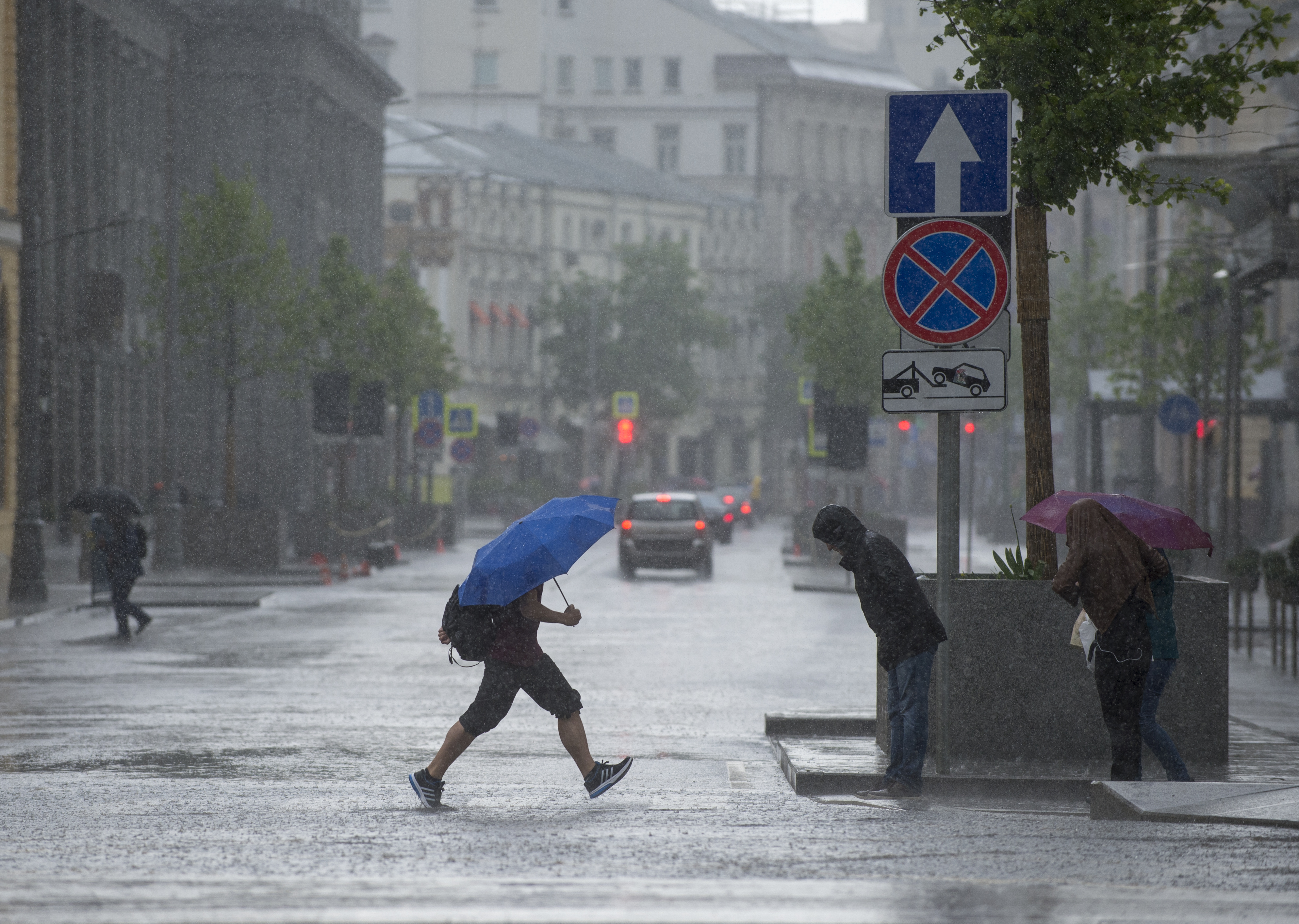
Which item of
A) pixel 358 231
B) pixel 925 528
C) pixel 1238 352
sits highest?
pixel 358 231

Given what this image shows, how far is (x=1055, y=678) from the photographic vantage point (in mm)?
11391

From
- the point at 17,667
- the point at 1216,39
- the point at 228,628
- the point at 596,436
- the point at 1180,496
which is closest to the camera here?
the point at 17,667

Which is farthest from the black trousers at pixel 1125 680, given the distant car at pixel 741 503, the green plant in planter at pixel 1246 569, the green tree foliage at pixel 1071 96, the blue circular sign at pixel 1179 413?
the distant car at pixel 741 503

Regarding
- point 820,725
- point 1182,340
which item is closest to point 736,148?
point 1182,340

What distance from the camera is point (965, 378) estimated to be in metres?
10.4

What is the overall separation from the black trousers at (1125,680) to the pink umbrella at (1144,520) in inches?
35.2

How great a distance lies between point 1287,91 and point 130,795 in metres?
42.4

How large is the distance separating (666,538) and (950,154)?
89.4 feet

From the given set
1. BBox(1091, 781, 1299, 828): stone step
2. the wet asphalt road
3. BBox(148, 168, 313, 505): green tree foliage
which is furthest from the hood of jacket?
BBox(148, 168, 313, 505): green tree foliage

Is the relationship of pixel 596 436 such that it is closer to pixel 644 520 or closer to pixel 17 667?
pixel 644 520

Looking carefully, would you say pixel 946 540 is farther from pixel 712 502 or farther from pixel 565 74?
pixel 565 74

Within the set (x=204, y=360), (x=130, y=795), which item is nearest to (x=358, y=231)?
(x=204, y=360)

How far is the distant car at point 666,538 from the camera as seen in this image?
123 ft

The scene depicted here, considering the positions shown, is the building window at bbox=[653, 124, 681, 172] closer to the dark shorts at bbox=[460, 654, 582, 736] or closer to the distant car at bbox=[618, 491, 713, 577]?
the distant car at bbox=[618, 491, 713, 577]
